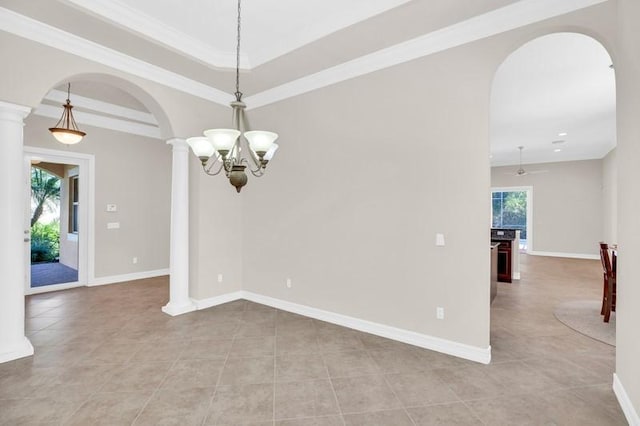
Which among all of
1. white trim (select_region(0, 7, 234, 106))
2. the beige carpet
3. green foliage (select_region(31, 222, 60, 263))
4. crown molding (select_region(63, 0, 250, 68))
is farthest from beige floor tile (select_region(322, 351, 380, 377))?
green foliage (select_region(31, 222, 60, 263))

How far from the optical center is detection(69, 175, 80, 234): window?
6250 millimetres

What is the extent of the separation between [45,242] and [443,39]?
8.77 metres

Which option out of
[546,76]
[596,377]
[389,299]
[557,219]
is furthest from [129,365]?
[557,219]

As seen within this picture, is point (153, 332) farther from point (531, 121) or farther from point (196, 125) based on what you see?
point (531, 121)

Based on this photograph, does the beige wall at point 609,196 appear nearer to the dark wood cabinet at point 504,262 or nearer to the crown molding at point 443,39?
the dark wood cabinet at point 504,262

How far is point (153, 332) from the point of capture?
11.7 feet

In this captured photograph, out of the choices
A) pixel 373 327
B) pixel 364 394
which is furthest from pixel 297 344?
pixel 364 394

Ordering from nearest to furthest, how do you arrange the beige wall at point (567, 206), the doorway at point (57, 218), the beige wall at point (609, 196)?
1. the doorway at point (57, 218)
2. the beige wall at point (609, 196)
3. the beige wall at point (567, 206)

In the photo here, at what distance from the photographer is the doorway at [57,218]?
17.0ft

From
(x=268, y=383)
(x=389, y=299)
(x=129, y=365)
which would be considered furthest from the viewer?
(x=389, y=299)

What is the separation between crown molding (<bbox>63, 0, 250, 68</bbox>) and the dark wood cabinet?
571cm

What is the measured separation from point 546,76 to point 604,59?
1.90 ft

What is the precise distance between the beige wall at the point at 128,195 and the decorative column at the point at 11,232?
9.46 feet

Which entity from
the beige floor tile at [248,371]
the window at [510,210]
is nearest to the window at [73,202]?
the beige floor tile at [248,371]
